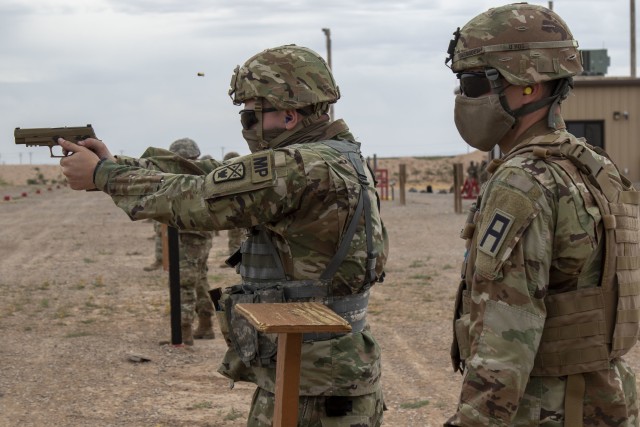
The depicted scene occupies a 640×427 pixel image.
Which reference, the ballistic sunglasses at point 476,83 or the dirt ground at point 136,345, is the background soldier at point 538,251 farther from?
the dirt ground at point 136,345

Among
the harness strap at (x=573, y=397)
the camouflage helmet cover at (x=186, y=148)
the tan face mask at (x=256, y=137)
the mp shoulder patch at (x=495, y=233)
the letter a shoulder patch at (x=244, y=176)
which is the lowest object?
the harness strap at (x=573, y=397)

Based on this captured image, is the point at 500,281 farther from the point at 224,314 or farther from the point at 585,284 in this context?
the point at 224,314

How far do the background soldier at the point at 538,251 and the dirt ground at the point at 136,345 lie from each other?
13.8 feet

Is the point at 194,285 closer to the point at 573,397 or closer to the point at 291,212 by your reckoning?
the point at 291,212

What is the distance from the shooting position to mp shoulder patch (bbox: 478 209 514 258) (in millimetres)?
2871

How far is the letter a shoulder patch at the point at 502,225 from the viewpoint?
287cm

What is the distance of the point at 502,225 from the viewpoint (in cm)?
288

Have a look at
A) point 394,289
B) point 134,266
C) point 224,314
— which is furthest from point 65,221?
point 224,314

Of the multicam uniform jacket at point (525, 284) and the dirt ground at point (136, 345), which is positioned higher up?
the multicam uniform jacket at point (525, 284)

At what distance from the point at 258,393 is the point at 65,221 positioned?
2662 cm

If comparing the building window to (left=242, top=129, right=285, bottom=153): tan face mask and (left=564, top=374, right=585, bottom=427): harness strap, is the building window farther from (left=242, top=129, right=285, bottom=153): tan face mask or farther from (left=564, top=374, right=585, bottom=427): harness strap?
(left=564, top=374, right=585, bottom=427): harness strap

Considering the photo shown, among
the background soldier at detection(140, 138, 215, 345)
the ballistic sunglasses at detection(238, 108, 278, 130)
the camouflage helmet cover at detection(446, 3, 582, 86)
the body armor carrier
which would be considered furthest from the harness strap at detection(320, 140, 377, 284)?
the background soldier at detection(140, 138, 215, 345)

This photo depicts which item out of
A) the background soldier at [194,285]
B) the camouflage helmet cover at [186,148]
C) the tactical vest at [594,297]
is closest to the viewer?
the tactical vest at [594,297]

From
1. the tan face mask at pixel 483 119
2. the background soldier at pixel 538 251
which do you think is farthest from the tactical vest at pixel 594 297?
the tan face mask at pixel 483 119
